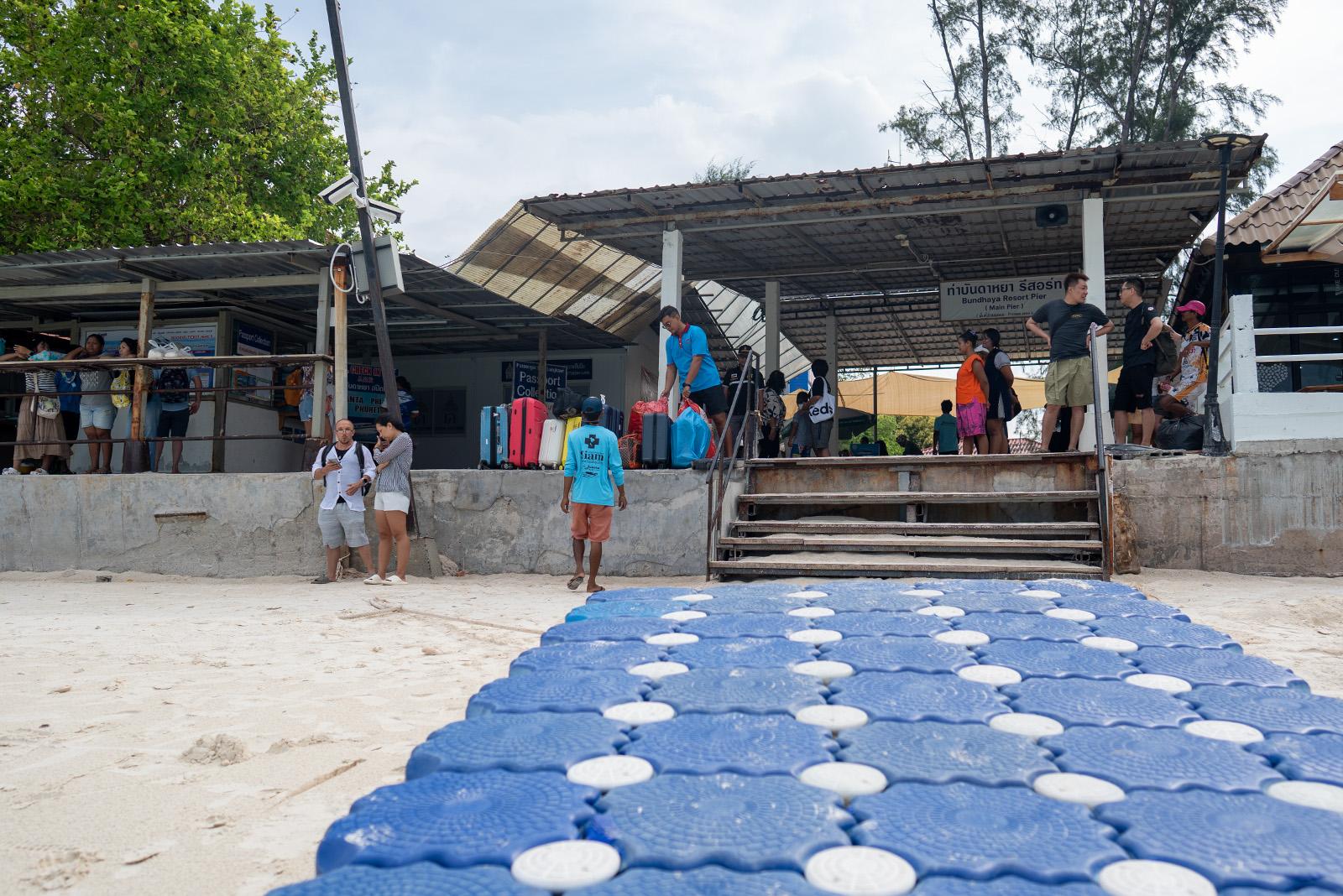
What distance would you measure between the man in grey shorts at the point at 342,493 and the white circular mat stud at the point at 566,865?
6.87 meters

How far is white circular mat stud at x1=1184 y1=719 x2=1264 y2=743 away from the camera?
1.62 metres

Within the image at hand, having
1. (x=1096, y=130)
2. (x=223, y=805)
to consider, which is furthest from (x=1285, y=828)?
(x=1096, y=130)

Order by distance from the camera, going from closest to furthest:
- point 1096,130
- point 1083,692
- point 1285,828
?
point 1285,828
point 1083,692
point 1096,130

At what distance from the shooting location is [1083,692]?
191 centimetres

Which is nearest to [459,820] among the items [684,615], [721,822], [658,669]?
[721,822]

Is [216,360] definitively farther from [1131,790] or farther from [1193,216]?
[1193,216]

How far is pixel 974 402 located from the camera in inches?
322

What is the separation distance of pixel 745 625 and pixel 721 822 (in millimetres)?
1333

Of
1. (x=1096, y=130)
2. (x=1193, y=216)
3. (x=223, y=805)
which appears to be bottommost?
(x=223, y=805)

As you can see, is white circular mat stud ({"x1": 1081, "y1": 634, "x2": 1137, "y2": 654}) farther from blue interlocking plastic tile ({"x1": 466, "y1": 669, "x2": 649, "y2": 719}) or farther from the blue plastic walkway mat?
blue interlocking plastic tile ({"x1": 466, "y1": 669, "x2": 649, "y2": 719})

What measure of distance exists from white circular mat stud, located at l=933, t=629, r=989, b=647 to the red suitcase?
633 centimetres

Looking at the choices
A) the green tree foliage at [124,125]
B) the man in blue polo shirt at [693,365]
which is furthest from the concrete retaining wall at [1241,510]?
the green tree foliage at [124,125]

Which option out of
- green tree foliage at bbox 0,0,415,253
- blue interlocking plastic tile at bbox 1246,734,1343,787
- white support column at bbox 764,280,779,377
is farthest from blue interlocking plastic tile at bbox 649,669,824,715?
green tree foliage at bbox 0,0,415,253

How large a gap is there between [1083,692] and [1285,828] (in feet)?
2.16
